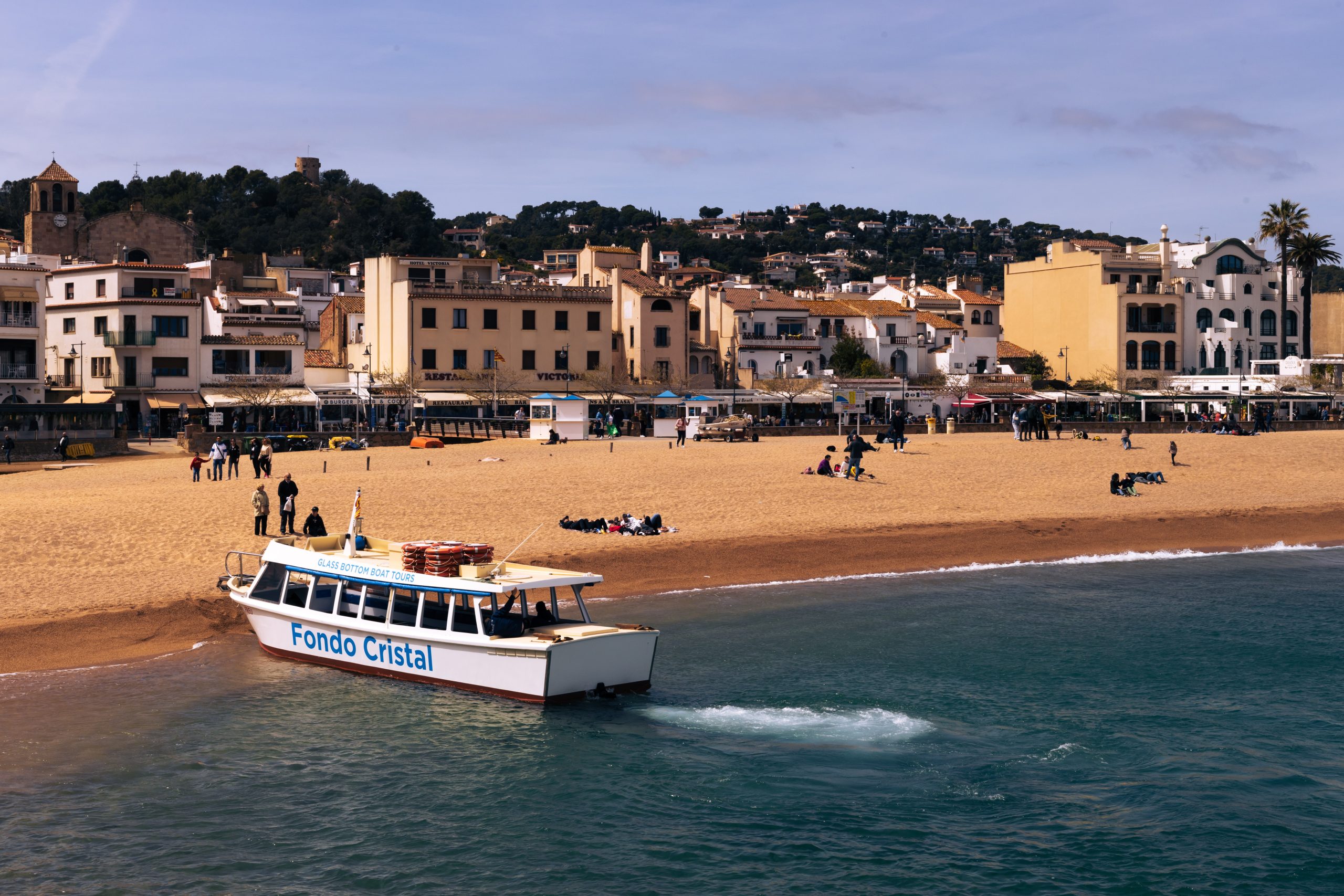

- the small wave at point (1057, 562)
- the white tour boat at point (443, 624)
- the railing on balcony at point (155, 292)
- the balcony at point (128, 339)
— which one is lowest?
the small wave at point (1057, 562)

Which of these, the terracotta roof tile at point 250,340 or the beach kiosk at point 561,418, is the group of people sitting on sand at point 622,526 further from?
the terracotta roof tile at point 250,340

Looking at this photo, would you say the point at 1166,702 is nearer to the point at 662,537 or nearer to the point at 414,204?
the point at 662,537

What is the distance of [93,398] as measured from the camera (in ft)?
220

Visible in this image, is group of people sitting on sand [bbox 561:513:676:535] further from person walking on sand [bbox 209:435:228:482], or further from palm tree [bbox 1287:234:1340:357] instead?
palm tree [bbox 1287:234:1340:357]

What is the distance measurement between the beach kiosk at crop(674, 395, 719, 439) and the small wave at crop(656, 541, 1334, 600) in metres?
26.8

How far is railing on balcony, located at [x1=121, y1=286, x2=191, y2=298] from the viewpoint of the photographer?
6975cm

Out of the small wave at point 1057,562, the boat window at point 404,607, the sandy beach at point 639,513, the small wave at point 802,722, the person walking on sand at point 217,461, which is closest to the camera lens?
the small wave at point 802,722

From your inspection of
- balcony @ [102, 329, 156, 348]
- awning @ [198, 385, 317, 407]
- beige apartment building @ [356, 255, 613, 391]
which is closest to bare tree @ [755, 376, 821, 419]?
beige apartment building @ [356, 255, 613, 391]

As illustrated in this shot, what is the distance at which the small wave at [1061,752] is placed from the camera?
59.1ft

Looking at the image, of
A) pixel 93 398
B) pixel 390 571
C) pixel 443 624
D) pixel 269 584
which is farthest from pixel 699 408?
pixel 443 624

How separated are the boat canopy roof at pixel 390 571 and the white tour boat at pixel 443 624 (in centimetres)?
2

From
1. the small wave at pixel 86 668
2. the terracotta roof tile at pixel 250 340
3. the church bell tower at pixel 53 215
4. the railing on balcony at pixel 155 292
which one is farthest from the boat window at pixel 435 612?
the church bell tower at pixel 53 215

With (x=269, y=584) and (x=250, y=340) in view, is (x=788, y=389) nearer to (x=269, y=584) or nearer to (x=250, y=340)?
(x=250, y=340)

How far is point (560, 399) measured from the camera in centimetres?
5797
